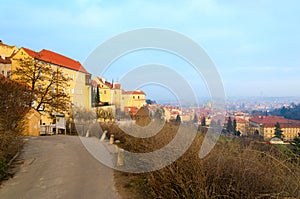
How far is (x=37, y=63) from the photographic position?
25.1m

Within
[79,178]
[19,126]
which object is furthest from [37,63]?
[79,178]

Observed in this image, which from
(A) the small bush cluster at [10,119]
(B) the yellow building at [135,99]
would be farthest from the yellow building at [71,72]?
(A) the small bush cluster at [10,119]

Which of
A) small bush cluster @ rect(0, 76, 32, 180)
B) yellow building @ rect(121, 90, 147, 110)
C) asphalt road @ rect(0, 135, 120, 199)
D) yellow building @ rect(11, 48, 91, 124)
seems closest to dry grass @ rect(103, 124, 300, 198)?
asphalt road @ rect(0, 135, 120, 199)

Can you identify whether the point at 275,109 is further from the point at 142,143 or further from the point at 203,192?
the point at 203,192

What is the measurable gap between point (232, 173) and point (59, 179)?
5.29 metres

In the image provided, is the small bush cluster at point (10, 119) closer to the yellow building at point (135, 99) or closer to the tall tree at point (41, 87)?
the yellow building at point (135, 99)

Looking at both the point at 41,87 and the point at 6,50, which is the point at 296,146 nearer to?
the point at 41,87

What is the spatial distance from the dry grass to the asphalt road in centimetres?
209

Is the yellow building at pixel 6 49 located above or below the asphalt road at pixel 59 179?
above

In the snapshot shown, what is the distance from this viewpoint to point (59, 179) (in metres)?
7.50

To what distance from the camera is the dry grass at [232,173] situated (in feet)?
12.9

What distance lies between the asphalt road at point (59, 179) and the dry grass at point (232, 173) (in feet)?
6.87

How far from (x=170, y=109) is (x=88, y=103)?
1114 inches

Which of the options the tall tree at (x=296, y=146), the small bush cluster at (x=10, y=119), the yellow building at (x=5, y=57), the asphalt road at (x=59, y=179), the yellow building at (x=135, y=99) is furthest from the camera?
the yellow building at (x=5, y=57)
